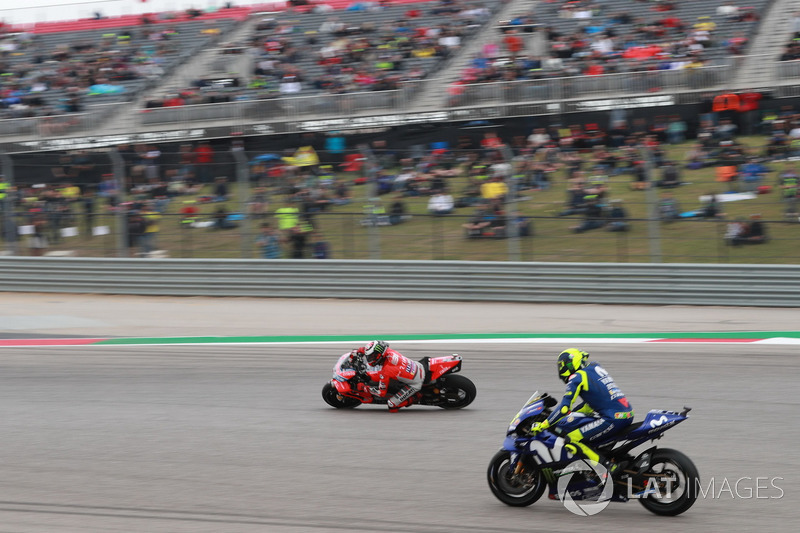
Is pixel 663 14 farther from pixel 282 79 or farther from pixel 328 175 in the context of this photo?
pixel 328 175

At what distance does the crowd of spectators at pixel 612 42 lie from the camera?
23078 mm

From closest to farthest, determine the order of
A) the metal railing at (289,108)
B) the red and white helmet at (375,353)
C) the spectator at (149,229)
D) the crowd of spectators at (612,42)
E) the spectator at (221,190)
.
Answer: the red and white helmet at (375,353) → the spectator at (221,190) → the spectator at (149,229) → the crowd of spectators at (612,42) → the metal railing at (289,108)

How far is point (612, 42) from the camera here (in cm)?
2402

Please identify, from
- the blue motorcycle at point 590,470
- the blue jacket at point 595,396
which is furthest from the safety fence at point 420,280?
the blue jacket at point 595,396

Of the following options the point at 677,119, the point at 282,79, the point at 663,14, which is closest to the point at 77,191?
the point at 282,79

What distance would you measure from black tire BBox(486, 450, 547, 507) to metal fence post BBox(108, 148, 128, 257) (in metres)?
11.3

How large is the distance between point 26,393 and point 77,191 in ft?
22.3

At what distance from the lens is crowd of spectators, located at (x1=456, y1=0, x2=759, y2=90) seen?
2308 cm

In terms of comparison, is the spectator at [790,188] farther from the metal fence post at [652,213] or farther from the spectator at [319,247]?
the spectator at [319,247]

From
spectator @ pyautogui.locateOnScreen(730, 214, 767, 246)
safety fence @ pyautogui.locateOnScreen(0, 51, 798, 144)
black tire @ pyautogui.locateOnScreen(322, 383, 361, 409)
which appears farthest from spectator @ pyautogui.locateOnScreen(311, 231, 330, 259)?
safety fence @ pyautogui.locateOnScreen(0, 51, 798, 144)

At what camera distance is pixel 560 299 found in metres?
15.1

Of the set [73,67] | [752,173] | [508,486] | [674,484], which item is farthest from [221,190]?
[73,67]

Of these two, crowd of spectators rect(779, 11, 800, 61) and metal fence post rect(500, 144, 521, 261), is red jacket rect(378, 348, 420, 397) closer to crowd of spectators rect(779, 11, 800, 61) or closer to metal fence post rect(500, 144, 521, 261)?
metal fence post rect(500, 144, 521, 261)

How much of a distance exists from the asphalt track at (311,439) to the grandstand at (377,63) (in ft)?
37.1
